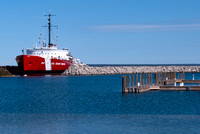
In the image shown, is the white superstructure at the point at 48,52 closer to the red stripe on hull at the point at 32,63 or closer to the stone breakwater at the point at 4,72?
the red stripe on hull at the point at 32,63

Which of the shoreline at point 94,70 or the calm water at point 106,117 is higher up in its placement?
the shoreline at point 94,70

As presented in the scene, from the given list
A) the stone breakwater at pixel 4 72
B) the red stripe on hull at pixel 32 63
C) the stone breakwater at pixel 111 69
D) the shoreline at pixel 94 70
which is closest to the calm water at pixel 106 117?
the red stripe on hull at pixel 32 63

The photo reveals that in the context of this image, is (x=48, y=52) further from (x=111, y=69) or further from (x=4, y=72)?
(x=111, y=69)

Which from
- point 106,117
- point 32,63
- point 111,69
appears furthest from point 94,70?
point 106,117

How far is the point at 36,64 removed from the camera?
88.4m

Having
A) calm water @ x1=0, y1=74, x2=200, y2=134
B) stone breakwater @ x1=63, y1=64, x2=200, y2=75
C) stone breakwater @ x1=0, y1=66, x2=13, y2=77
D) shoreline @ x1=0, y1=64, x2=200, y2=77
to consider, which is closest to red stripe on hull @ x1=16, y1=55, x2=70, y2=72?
shoreline @ x1=0, y1=64, x2=200, y2=77

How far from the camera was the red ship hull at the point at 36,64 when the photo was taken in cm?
8781

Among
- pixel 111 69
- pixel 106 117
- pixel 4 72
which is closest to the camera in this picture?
pixel 106 117

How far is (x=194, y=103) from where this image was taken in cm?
3759

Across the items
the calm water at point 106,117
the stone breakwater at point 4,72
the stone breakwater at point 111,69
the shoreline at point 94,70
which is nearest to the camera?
the calm water at point 106,117

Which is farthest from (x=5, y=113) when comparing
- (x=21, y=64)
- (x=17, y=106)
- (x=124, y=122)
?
(x=21, y=64)

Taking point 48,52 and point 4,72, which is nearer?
point 48,52

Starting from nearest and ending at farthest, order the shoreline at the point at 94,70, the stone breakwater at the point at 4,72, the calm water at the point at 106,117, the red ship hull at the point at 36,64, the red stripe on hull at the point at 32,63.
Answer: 1. the calm water at the point at 106,117
2. the red stripe on hull at the point at 32,63
3. the red ship hull at the point at 36,64
4. the shoreline at the point at 94,70
5. the stone breakwater at the point at 4,72

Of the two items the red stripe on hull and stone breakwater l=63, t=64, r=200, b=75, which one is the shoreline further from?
the red stripe on hull
